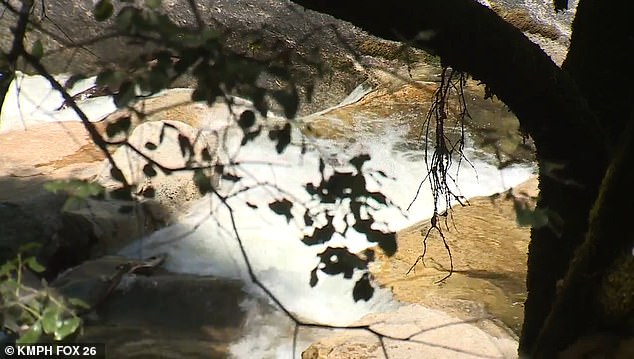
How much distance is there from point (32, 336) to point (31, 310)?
0.06m

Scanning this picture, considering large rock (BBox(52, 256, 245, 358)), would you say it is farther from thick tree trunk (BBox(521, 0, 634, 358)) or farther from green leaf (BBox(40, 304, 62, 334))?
green leaf (BBox(40, 304, 62, 334))

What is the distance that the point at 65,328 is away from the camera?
1.23 metres

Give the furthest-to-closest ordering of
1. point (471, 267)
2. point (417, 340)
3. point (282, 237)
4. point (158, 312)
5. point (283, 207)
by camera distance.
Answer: point (282, 237), point (471, 267), point (158, 312), point (417, 340), point (283, 207)

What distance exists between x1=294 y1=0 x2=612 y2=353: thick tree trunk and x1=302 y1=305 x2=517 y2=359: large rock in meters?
0.92

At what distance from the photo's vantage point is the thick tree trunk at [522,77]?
1.92 meters

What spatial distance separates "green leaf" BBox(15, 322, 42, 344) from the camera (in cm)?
120

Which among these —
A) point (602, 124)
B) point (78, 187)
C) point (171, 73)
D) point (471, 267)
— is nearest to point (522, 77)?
point (602, 124)

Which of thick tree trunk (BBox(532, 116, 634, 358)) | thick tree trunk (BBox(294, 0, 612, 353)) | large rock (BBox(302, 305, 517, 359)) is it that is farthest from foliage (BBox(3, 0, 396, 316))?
large rock (BBox(302, 305, 517, 359))

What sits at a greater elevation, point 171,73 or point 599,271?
point 171,73

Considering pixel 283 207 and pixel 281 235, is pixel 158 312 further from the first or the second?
pixel 283 207

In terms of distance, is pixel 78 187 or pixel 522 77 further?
pixel 522 77

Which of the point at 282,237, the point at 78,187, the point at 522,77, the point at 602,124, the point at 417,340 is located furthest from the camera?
the point at 282,237

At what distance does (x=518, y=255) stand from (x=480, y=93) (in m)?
2.20

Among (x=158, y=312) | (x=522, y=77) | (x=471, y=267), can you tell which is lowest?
(x=158, y=312)
